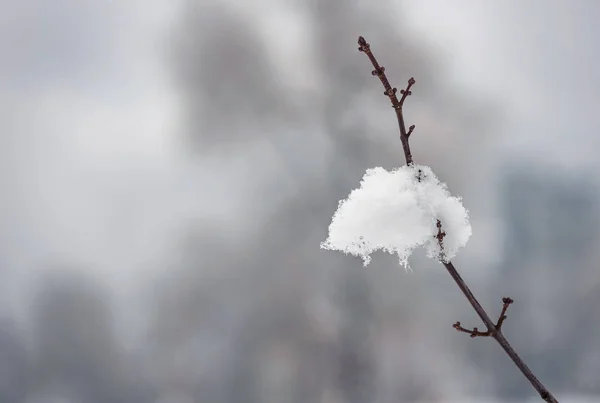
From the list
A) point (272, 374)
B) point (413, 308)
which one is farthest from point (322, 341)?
point (413, 308)

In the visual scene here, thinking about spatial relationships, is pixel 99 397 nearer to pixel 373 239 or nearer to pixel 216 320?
pixel 216 320

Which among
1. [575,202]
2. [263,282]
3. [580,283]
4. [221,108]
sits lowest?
[263,282]

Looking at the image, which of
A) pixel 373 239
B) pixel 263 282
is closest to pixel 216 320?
pixel 263 282

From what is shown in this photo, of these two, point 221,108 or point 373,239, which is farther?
point 221,108

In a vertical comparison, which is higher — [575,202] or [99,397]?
[575,202]

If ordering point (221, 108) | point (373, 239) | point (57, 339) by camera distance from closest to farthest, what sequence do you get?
point (373, 239)
point (57, 339)
point (221, 108)

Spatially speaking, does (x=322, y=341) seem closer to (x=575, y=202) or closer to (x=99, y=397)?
(x=99, y=397)

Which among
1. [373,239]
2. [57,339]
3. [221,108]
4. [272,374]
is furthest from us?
[221,108]
